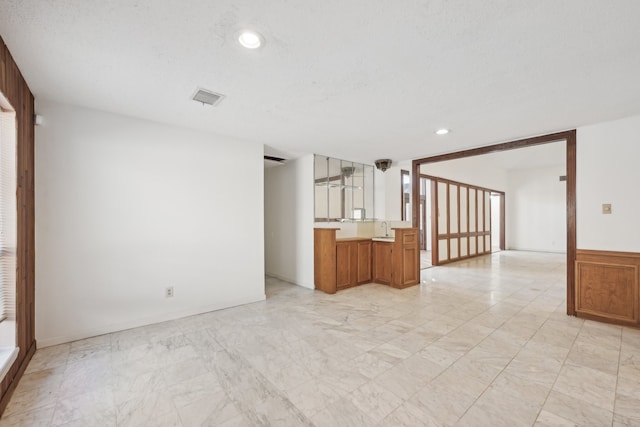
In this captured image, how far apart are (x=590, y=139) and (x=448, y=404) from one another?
3.61 m

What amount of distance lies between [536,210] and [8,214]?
487 inches

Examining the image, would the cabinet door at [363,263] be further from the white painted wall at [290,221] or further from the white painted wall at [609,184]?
the white painted wall at [609,184]

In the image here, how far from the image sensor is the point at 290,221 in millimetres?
5336

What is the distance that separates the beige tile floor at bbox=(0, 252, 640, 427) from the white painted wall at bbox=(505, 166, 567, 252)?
7.23 meters

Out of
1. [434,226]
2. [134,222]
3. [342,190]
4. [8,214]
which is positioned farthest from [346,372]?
[434,226]

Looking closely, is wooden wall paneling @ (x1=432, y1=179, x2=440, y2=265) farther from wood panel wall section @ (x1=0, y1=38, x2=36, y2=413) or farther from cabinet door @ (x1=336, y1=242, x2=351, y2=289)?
wood panel wall section @ (x1=0, y1=38, x2=36, y2=413)

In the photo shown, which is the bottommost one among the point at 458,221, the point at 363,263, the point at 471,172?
the point at 363,263

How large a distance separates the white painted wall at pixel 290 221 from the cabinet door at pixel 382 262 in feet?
4.14

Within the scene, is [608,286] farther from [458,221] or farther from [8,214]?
[8,214]

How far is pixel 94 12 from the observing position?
1.52 m

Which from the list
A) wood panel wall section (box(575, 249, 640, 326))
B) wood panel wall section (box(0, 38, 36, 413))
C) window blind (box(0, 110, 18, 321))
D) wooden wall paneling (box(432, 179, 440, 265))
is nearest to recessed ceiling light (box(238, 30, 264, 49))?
wood panel wall section (box(0, 38, 36, 413))

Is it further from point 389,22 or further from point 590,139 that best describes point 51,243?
point 590,139

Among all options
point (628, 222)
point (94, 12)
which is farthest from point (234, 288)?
point (628, 222)

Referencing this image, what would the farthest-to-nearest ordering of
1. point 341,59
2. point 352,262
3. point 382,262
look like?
point 382,262 < point 352,262 < point 341,59
